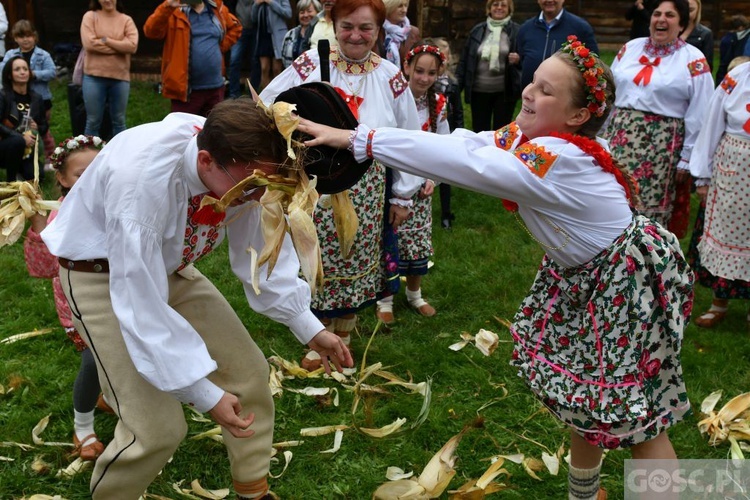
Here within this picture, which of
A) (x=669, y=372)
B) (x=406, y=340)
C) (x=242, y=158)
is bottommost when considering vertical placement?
(x=406, y=340)

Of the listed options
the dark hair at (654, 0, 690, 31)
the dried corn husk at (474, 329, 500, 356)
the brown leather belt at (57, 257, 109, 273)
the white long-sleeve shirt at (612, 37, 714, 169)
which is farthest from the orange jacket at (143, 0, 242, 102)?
the brown leather belt at (57, 257, 109, 273)

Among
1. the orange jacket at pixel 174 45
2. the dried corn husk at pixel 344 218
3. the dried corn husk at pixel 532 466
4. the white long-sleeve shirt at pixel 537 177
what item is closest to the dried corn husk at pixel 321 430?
the dried corn husk at pixel 532 466

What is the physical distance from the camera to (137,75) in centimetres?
1385

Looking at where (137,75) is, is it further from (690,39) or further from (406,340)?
(406,340)

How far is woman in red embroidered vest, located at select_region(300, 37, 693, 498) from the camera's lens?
3.14 m

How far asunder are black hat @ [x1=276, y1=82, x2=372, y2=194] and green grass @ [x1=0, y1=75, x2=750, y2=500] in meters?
1.56

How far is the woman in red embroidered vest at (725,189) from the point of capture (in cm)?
575

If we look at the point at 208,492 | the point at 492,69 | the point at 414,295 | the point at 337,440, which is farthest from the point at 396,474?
the point at 492,69

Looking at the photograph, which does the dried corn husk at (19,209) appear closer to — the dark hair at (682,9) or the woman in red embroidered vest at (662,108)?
the woman in red embroidered vest at (662,108)

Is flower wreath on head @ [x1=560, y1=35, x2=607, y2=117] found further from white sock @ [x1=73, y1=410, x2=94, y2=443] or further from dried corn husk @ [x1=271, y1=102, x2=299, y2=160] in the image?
white sock @ [x1=73, y1=410, x2=94, y2=443]

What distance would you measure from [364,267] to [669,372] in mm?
2396

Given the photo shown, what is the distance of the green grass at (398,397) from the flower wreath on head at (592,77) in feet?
6.24

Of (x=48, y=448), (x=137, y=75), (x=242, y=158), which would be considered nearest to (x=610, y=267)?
(x=242, y=158)

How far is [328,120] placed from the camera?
10.6ft
